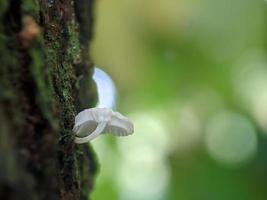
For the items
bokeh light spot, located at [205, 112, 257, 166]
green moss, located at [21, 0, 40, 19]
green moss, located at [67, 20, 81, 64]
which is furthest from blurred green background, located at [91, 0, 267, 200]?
green moss, located at [21, 0, 40, 19]

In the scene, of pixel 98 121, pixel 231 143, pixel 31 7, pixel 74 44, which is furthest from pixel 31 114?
pixel 231 143

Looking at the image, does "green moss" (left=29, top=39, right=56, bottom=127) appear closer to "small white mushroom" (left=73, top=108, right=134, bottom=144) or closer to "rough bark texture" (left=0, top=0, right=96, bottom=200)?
"rough bark texture" (left=0, top=0, right=96, bottom=200)

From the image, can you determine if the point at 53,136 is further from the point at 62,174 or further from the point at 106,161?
the point at 106,161

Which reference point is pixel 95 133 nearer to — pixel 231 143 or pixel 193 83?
pixel 193 83

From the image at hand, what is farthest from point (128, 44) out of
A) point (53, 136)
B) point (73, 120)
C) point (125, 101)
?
point (53, 136)

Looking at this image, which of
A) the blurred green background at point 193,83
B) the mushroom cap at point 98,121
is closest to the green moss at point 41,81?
the mushroom cap at point 98,121

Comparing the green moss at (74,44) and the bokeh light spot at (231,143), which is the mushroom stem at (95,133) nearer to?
the green moss at (74,44)
